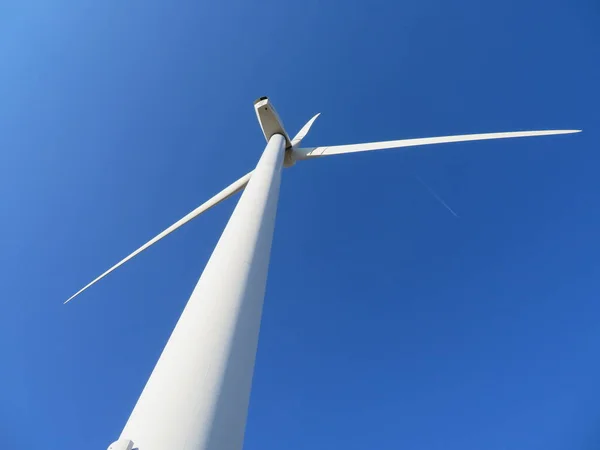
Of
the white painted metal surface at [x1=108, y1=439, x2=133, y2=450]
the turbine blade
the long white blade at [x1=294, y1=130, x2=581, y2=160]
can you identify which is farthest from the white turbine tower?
the turbine blade

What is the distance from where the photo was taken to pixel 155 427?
2543 millimetres

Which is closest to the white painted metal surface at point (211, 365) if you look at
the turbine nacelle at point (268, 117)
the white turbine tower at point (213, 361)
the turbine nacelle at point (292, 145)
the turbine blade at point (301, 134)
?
the white turbine tower at point (213, 361)

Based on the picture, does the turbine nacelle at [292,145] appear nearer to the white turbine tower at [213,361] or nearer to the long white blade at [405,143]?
the long white blade at [405,143]

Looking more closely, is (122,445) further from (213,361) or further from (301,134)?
(301,134)

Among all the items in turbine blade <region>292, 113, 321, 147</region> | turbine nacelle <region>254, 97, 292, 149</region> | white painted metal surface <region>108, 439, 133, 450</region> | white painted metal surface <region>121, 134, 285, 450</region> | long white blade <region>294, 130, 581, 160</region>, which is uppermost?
turbine blade <region>292, 113, 321, 147</region>

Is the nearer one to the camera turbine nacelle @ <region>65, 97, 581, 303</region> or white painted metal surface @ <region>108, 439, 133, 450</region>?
white painted metal surface @ <region>108, 439, 133, 450</region>

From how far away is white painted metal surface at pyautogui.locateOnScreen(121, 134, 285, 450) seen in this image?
8.41 feet

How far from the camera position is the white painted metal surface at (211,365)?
2.56m

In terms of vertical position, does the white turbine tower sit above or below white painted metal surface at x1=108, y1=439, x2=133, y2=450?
above

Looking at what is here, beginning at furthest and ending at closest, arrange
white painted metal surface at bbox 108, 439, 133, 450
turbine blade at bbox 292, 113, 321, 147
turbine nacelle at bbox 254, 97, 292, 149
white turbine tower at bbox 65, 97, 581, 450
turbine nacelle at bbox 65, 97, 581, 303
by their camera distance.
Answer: turbine blade at bbox 292, 113, 321, 147 → turbine nacelle at bbox 254, 97, 292, 149 → turbine nacelle at bbox 65, 97, 581, 303 → white turbine tower at bbox 65, 97, 581, 450 → white painted metal surface at bbox 108, 439, 133, 450

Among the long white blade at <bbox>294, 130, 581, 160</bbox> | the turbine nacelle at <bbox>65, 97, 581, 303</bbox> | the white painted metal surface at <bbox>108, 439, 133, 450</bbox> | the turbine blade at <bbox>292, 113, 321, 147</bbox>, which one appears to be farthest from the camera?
the turbine blade at <bbox>292, 113, 321, 147</bbox>

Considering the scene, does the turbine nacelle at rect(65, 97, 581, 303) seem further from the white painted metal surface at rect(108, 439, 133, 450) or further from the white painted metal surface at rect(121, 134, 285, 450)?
the white painted metal surface at rect(108, 439, 133, 450)

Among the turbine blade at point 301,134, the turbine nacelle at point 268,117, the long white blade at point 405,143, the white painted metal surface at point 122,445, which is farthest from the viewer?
the turbine blade at point 301,134

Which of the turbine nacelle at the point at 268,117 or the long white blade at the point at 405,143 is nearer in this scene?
the long white blade at the point at 405,143
